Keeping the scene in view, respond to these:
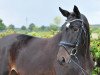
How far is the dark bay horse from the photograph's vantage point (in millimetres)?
5318

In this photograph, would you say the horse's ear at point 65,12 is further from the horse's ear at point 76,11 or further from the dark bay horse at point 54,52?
the horse's ear at point 76,11

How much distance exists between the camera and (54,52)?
615 centimetres

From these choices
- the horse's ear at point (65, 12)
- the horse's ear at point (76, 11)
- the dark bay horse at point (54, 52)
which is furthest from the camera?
the horse's ear at point (65, 12)

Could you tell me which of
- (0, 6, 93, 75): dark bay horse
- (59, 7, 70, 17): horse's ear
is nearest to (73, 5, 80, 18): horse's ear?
(0, 6, 93, 75): dark bay horse

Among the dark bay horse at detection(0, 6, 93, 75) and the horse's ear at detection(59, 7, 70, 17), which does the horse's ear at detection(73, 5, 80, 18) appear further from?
the horse's ear at detection(59, 7, 70, 17)

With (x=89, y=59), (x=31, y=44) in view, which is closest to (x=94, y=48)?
(x=31, y=44)

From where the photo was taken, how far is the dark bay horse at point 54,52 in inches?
209

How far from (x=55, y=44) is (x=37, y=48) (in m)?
0.64

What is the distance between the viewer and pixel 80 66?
5.49 metres

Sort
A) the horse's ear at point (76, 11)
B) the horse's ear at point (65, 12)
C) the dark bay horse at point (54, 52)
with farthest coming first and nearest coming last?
the horse's ear at point (65, 12) < the horse's ear at point (76, 11) < the dark bay horse at point (54, 52)

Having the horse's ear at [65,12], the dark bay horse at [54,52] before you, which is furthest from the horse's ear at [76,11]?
the horse's ear at [65,12]

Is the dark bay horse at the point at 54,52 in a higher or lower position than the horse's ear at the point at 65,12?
lower

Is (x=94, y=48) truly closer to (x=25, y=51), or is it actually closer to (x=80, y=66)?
(x=25, y=51)

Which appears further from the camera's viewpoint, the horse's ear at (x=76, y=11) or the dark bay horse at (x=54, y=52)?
the horse's ear at (x=76, y=11)
